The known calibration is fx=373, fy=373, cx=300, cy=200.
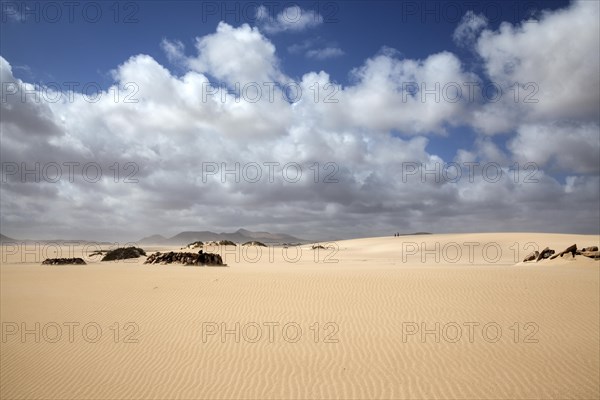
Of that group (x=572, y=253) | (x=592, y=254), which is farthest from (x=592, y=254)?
(x=572, y=253)

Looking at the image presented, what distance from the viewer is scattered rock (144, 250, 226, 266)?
24.4 meters

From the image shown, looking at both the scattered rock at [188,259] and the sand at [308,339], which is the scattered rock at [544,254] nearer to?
the sand at [308,339]

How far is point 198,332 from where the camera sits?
30.0ft

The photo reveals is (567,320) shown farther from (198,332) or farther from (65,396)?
(65,396)

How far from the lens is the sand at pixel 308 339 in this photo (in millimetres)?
6160

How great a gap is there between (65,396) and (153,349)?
2164 mm

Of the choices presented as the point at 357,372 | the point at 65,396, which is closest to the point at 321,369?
the point at 357,372

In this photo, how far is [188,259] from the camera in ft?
80.5

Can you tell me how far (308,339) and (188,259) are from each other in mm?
17667

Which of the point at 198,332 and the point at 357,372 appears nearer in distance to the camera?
the point at 357,372

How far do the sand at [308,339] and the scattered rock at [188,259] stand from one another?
337 inches

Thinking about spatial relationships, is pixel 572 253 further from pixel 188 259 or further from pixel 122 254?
pixel 122 254

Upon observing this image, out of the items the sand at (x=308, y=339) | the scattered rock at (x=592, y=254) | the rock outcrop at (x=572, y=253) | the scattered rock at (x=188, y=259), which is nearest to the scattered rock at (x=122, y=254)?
the scattered rock at (x=188, y=259)

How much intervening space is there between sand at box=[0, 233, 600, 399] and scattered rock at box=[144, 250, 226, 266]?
8.56 meters
